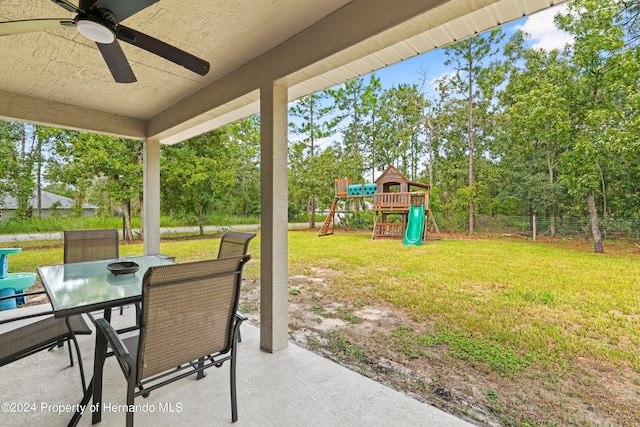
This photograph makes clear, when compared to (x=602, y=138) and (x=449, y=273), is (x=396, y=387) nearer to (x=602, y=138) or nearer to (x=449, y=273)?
(x=449, y=273)

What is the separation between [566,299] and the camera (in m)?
3.47

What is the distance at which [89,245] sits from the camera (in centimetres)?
278

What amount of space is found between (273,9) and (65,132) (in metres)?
8.86

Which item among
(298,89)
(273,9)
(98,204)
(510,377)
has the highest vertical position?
(273,9)

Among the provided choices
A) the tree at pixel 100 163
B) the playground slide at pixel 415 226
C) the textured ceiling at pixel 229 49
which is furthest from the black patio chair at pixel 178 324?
the tree at pixel 100 163

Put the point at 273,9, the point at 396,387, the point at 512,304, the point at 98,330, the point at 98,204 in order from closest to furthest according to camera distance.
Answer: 1. the point at 98,330
2. the point at 273,9
3. the point at 396,387
4. the point at 512,304
5. the point at 98,204

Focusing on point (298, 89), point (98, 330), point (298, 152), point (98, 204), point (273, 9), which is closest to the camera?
point (98, 330)

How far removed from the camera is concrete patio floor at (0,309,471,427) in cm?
142

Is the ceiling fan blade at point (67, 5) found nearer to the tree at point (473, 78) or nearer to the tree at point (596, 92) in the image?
the tree at point (596, 92)

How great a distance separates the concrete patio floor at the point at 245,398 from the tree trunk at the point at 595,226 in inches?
244

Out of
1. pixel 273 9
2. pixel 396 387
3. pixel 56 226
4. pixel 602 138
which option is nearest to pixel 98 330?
pixel 396 387

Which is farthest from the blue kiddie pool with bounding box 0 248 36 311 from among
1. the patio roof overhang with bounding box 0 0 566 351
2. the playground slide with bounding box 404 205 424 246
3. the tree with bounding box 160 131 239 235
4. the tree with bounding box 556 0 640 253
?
the tree with bounding box 556 0 640 253

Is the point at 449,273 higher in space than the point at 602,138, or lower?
lower

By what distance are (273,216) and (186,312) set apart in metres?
1.06
